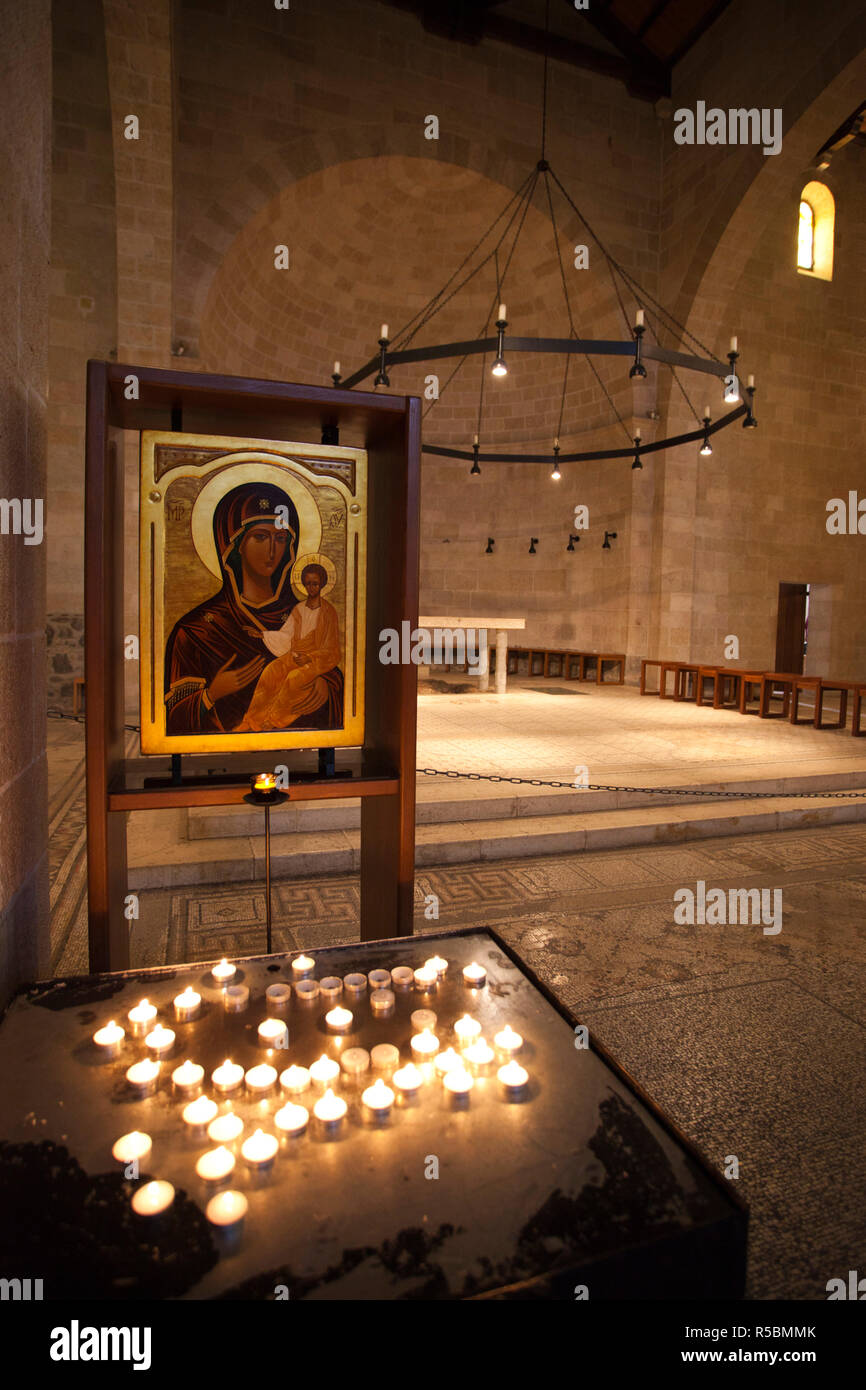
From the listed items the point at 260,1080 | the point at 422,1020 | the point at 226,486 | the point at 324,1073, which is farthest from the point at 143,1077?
the point at 226,486

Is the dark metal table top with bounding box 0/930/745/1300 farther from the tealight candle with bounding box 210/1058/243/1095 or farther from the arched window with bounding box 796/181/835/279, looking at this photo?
the arched window with bounding box 796/181/835/279

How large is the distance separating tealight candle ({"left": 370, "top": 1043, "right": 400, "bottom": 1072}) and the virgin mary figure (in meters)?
1.02

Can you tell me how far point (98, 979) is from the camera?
1.69 m

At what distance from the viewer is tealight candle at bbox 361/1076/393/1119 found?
49.5 inches

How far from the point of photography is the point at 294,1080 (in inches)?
51.3

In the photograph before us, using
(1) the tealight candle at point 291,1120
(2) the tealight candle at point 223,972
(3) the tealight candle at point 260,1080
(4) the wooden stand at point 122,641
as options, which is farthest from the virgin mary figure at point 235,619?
(1) the tealight candle at point 291,1120

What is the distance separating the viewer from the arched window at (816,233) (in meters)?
12.8

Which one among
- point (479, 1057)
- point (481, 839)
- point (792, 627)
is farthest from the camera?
point (792, 627)

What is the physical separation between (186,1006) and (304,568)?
1.17 m

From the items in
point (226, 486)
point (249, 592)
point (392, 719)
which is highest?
point (226, 486)

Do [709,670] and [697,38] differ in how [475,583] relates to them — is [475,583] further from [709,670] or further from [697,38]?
[697,38]

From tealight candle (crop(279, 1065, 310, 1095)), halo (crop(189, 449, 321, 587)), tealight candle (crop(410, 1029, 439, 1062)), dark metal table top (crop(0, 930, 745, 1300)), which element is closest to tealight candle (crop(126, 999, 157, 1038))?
dark metal table top (crop(0, 930, 745, 1300))

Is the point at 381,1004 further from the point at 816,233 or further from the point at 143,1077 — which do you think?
the point at 816,233
